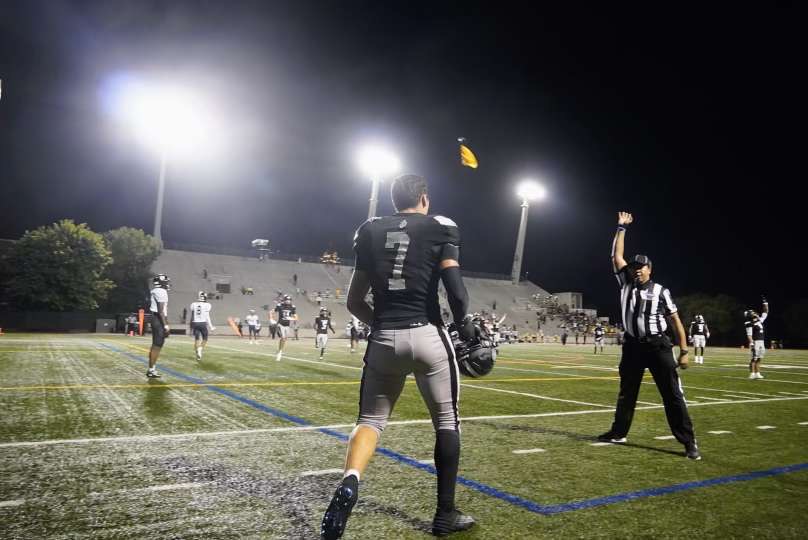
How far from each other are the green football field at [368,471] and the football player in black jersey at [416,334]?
450 millimetres

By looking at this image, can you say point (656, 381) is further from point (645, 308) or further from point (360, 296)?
point (360, 296)

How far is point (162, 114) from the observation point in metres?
46.3

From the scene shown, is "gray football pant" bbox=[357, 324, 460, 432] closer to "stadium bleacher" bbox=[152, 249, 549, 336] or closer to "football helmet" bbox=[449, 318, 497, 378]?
"football helmet" bbox=[449, 318, 497, 378]

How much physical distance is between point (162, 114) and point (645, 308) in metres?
48.7

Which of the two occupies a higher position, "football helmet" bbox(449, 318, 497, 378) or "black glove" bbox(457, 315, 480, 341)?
"black glove" bbox(457, 315, 480, 341)

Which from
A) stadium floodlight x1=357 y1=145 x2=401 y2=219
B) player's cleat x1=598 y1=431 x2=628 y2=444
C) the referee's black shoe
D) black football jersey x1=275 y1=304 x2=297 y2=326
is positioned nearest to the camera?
the referee's black shoe

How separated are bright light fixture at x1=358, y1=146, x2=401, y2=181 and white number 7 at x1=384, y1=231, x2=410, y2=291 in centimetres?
4099

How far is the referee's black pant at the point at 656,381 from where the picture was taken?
538 centimetres

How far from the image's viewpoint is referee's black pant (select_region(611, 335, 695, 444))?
538 cm

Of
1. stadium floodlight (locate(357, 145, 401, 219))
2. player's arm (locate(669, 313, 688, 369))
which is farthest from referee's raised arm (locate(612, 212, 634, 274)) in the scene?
stadium floodlight (locate(357, 145, 401, 219))

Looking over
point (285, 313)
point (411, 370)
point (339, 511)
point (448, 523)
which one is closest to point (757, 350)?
point (285, 313)

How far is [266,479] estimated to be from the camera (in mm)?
4008

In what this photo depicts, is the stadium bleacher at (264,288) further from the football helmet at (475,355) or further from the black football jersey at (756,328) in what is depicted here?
the football helmet at (475,355)

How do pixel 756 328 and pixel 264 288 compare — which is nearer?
pixel 756 328
